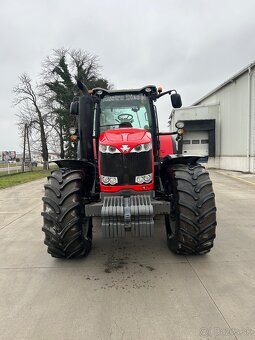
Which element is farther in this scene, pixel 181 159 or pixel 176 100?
pixel 176 100

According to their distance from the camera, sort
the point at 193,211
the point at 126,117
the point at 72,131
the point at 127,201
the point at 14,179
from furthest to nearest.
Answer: the point at 14,179
the point at 72,131
the point at 126,117
the point at 193,211
the point at 127,201

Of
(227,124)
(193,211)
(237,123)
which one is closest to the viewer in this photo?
(193,211)

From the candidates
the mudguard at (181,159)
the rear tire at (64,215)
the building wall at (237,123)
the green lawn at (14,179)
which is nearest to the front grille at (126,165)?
the rear tire at (64,215)

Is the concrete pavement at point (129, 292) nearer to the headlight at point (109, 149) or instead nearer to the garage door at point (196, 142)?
the headlight at point (109, 149)

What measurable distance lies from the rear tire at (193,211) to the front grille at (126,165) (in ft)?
1.61

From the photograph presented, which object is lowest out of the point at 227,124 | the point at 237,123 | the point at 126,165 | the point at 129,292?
the point at 129,292

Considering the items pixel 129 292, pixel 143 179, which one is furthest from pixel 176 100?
pixel 129 292

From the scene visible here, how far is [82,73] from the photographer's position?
37469mm

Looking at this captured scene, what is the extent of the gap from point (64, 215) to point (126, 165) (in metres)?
1.07

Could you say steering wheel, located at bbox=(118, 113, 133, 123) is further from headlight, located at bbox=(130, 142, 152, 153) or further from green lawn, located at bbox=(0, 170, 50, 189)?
green lawn, located at bbox=(0, 170, 50, 189)

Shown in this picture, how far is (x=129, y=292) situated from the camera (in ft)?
11.7

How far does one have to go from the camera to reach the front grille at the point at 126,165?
424 cm

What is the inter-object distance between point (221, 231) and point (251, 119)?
1523 centimetres

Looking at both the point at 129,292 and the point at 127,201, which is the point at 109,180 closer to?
the point at 127,201
